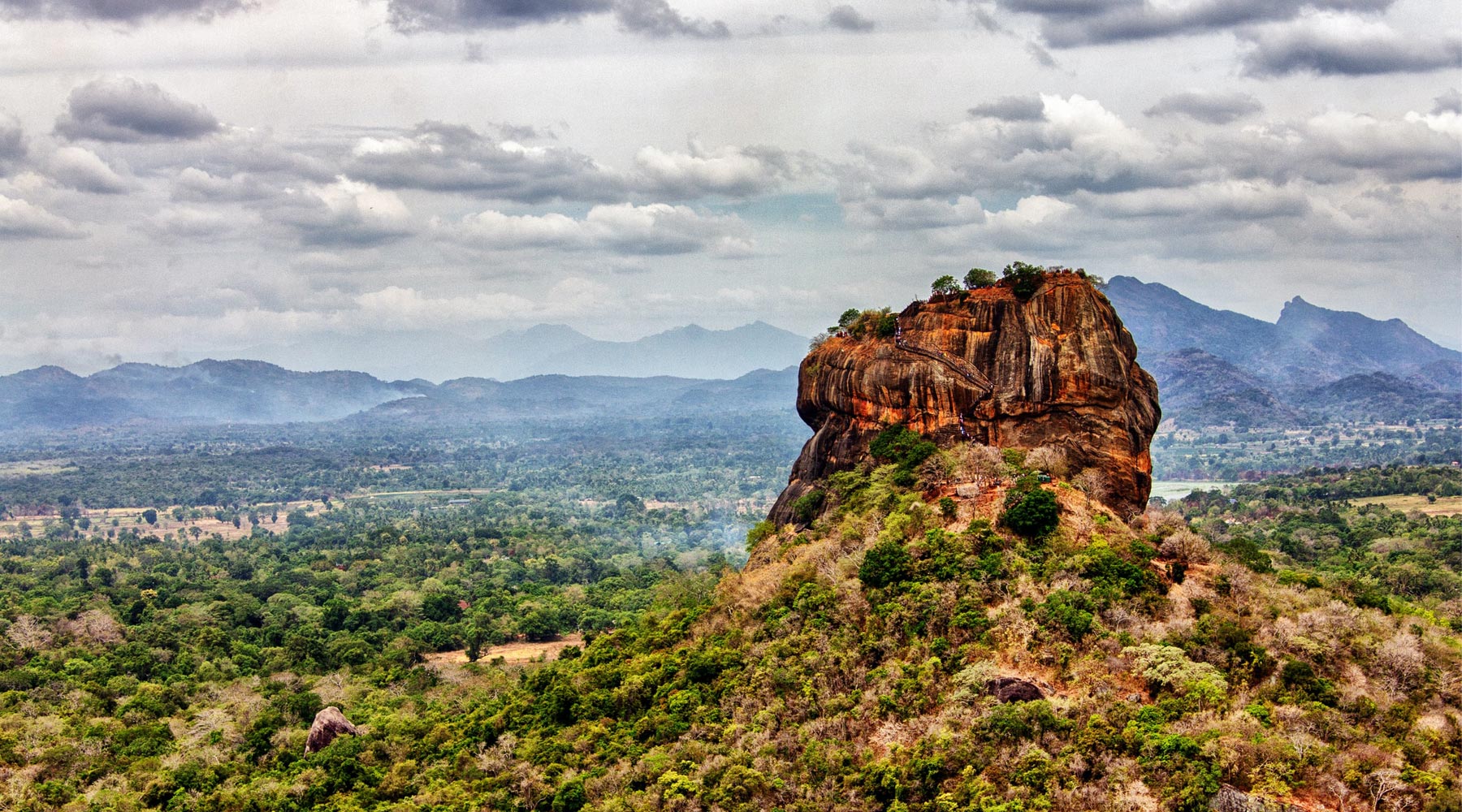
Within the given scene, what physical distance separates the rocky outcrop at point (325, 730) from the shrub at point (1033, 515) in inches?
903

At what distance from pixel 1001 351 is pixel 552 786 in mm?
18902

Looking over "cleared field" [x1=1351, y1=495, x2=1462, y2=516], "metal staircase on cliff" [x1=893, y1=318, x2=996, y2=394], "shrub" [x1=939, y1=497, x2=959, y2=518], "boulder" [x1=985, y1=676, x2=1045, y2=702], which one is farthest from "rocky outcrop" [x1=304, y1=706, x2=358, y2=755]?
"cleared field" [x1=1351, y1=495, x2=1462, y2=516]

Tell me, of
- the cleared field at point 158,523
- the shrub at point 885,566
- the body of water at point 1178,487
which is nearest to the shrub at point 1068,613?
the shrub at point 885,566

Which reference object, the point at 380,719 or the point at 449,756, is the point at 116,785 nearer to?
the point at 380,719

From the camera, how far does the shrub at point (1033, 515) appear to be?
30922mm

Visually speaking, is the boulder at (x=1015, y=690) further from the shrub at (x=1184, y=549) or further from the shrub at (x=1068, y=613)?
the shrub at (x=1184, y=549)

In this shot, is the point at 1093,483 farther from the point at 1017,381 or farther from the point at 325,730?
the point at 325,730

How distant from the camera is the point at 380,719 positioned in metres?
40.8

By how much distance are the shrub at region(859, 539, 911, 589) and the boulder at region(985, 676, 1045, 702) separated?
5.52 meters

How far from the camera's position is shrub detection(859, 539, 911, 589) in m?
31.3

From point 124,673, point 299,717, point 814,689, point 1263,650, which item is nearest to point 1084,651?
point 1263,650

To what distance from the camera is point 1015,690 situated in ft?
84.5

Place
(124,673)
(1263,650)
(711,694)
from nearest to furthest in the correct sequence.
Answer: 1. (1263,650)
2. (711,694)
3. (124,673)

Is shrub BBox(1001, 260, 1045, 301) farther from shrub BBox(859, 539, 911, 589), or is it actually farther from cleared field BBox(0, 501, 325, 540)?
cleared field BBox(0, 501, 325, 540)
